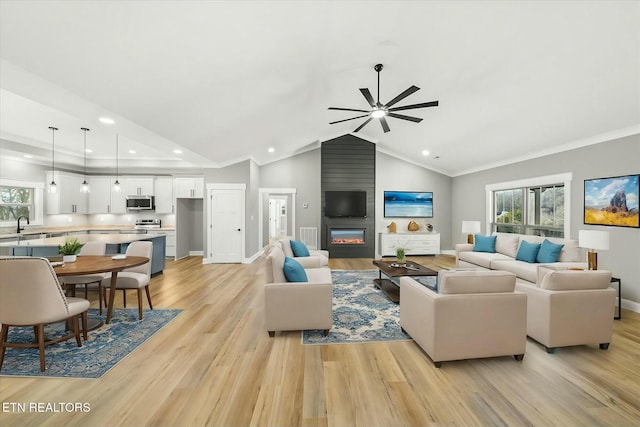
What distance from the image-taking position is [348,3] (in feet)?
8.20

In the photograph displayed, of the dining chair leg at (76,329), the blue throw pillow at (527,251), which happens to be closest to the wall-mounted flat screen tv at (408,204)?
the blue throw pillow at (527,251)

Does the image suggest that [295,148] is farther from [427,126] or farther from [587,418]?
[587,418]

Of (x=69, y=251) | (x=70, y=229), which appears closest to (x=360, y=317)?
(x=69, y=251)

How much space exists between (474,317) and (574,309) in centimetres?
109

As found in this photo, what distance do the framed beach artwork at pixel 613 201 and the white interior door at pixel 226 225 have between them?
6743 millimetres

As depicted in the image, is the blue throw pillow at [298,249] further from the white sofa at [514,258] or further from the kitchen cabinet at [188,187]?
the kitchen cabinet at [188,187]

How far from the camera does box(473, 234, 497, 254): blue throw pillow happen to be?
5765 mm

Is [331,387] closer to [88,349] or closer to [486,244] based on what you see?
[88,349]

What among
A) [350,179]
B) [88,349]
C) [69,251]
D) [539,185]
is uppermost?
[350,179]

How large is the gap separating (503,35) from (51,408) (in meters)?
4.96

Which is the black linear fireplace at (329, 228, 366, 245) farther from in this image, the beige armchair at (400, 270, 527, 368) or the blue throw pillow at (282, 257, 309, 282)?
the beige armchair at (400, 270, 527, 368)

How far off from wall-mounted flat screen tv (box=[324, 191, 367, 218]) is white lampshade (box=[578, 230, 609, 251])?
16.0 feet

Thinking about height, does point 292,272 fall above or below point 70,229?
below

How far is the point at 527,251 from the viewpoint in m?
4.81
